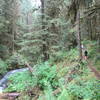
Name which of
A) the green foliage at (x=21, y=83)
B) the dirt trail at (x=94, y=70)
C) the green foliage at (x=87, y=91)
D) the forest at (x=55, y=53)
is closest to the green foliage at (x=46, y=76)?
the forest at (x=55, y=53)

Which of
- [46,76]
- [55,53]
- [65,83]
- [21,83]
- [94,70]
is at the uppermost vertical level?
[55,53]

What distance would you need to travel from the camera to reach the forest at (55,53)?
6.82 m

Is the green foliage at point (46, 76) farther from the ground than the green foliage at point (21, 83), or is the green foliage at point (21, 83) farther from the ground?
the green foliage at point (46, 76)

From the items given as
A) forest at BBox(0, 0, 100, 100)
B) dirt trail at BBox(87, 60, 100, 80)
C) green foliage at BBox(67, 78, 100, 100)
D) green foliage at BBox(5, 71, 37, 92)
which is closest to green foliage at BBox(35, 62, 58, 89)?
forest at BBox(0, 0, 100, 100)

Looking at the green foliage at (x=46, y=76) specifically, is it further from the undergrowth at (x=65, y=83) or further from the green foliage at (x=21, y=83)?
the green foliage at (x=21, y=83)

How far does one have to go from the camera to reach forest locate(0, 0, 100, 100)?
6816 mm

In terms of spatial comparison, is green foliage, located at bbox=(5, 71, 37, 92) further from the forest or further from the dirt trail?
the dirt trail

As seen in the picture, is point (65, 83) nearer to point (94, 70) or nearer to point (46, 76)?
point (94, 70)

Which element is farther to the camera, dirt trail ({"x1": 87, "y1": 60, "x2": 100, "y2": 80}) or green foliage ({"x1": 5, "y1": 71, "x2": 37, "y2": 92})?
green foliage ({"x1": 5, "y1": 71, "x2": 37, "y2": 92})

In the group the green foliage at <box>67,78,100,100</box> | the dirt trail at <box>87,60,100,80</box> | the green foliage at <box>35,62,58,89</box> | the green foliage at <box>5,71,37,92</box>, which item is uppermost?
the dirt trail at <box>87,60,100,80</box>

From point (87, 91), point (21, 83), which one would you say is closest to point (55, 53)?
point (21, 83)

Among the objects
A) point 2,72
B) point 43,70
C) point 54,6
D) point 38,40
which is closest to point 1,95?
point 43,70

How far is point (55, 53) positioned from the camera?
41.9ft

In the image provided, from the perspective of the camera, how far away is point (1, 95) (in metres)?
9.81
